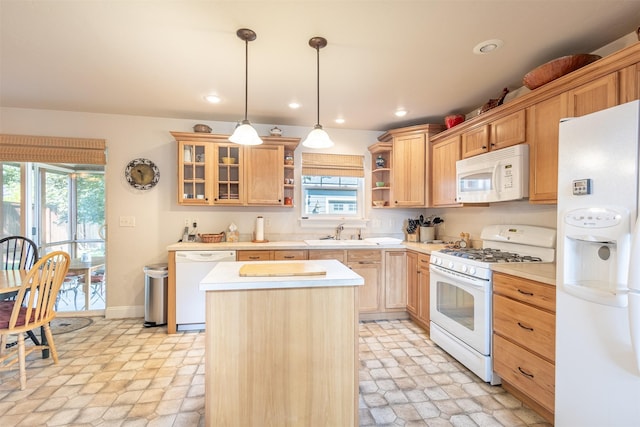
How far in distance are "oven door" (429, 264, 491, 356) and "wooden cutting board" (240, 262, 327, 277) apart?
1.34 meters

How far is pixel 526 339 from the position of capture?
1.90 m

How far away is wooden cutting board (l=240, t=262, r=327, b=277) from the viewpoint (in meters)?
1.64

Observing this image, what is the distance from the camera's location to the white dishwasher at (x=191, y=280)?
10.3 feet

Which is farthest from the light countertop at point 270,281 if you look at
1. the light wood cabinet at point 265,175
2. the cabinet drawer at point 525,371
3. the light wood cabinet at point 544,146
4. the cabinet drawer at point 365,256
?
the light wood cabinet at point 265,175

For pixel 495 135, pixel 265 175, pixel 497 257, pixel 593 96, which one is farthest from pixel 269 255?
pixel 593 96

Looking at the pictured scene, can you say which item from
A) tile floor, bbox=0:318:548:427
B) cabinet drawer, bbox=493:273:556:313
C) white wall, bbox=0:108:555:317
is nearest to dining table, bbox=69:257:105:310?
white wall, bbox=0:108:555:317

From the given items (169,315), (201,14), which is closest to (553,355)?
(201,14)

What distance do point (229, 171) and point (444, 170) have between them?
257 cm

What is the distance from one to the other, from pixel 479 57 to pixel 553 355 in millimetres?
2102

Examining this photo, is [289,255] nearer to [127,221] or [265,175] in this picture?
[265,175]

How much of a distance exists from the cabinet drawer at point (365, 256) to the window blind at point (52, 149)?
10.4 feet

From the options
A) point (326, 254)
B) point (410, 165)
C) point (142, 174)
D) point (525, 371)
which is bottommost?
point (525, 371)

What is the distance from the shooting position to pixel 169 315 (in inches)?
124

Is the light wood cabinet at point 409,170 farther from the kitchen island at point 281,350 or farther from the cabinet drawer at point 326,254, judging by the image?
the kitchen island at point 281,350
